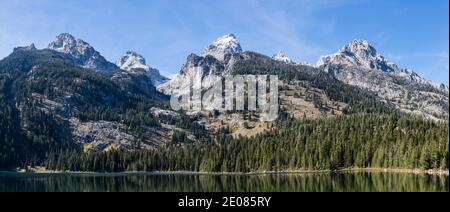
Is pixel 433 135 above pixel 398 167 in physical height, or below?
above

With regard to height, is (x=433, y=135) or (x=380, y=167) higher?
(x=433, y=135)

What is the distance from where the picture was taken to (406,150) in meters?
184
